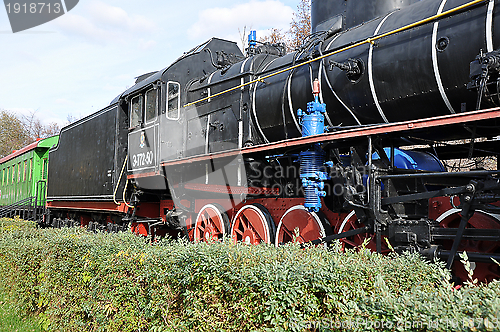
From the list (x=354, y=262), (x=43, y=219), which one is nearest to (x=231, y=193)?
(x=354, y=262)

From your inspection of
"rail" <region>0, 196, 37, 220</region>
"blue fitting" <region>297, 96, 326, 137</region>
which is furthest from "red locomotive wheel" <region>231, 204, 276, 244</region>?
"rail" <region>0, 196, 37, 220</region>

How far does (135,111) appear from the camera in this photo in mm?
8328

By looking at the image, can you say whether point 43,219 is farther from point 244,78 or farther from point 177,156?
point 244,78

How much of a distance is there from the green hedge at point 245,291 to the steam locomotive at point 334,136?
84 centimetres

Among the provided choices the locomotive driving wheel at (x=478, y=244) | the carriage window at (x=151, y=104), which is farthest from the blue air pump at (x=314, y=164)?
the carriage window at (x=151, y=104)

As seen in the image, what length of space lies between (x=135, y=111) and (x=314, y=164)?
5128 mm

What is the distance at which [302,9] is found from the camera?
72.4 ft

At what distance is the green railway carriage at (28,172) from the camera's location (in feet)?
49.6

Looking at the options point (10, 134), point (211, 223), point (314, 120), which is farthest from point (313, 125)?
point (10, 134)

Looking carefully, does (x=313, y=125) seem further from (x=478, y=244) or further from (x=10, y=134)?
(x=10, y=134)

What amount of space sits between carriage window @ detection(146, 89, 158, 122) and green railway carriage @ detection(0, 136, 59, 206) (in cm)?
903

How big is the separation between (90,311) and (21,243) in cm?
252

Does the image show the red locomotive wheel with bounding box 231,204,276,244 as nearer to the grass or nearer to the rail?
the grass

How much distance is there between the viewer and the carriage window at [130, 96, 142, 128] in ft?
26.7
